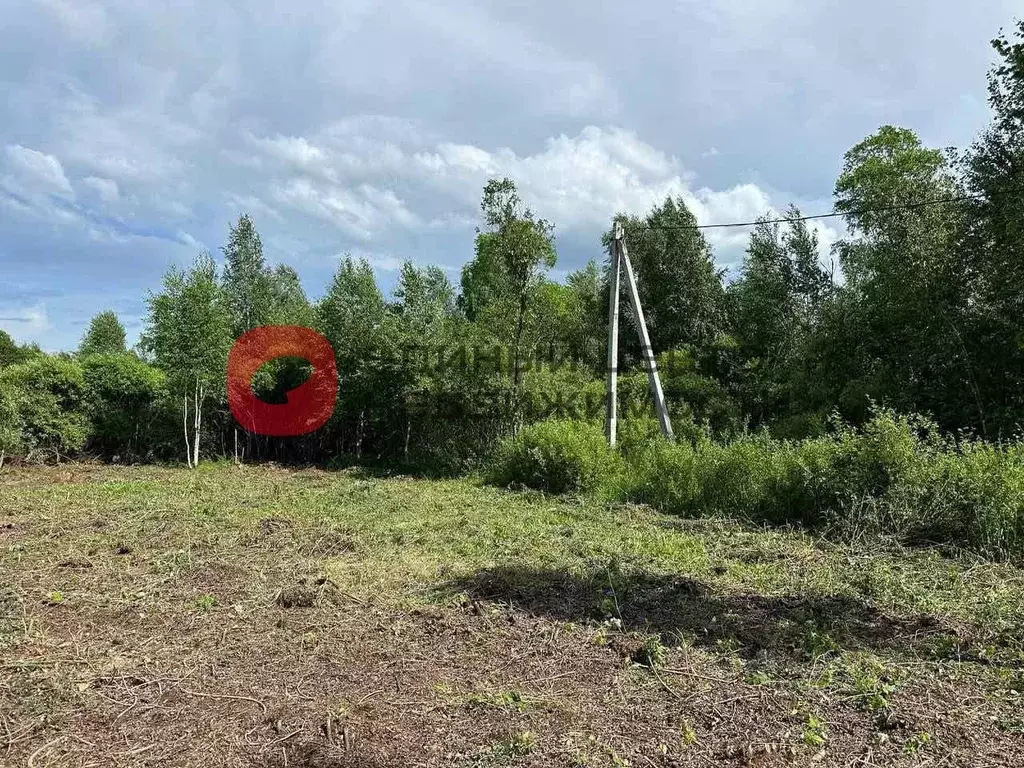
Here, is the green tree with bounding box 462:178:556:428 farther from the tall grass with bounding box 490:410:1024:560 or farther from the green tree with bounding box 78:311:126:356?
the green tree with bounding box 78:311:126:356

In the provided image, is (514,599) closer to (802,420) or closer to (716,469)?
(716,469)

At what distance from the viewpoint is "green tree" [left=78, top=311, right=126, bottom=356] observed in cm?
3148

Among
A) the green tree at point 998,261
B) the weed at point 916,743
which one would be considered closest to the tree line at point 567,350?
the green tree at point 998,261

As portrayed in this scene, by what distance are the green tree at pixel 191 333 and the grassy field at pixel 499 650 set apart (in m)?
7.33

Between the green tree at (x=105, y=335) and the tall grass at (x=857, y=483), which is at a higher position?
the green tree at (x=105, y=335)

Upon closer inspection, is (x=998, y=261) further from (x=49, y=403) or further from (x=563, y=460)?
(x=49, y=403)

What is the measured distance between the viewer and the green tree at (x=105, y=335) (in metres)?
31.5

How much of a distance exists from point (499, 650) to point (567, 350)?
1075 cm

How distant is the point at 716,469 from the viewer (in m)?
7.95

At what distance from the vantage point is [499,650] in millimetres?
3635

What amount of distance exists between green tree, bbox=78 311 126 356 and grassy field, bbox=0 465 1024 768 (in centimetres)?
2973

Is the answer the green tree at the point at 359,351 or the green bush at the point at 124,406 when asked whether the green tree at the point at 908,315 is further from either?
the green bush at the point at 124,406

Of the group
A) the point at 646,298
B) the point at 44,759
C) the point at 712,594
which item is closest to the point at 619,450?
the point at 712,594

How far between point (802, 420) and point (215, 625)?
1119cm
